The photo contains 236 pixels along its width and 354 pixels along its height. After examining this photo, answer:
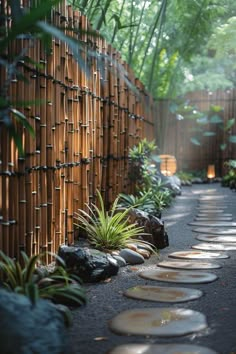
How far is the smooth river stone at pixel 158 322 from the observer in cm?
242

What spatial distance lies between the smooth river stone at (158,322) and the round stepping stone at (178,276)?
0.64m

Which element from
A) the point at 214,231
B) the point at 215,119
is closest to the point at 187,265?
the point at 214,231

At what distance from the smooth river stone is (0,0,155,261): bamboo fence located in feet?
2.43

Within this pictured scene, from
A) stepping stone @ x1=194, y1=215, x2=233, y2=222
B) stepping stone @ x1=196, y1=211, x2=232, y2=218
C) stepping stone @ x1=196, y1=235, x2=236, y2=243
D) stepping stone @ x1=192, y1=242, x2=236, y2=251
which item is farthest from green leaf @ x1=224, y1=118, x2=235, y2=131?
stepping stone @ x1=192, y1=242, x2=236, y2=251

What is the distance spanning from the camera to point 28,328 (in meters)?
1.89

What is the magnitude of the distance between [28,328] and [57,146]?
218cm

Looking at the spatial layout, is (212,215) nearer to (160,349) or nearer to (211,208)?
(211,208)

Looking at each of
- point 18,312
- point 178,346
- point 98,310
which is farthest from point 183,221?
point 18,312

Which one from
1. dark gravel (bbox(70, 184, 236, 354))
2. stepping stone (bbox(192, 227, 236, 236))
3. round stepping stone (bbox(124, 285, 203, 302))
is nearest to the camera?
dark gravel (bbox(70, 184, 236, 354))

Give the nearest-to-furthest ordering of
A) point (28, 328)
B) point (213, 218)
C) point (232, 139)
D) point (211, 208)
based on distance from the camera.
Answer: point (28, 328), point (213, 218), point (211, 208), point (232, 139)

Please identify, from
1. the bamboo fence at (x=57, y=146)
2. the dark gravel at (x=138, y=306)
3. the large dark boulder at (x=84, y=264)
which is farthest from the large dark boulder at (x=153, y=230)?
the large dark boulder at (x=84, y=264)

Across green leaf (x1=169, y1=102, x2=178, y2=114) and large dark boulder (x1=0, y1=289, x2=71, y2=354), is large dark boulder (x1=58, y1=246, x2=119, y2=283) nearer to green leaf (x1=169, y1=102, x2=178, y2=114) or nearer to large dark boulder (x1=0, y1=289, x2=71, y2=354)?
large dark boulder (x1=0, y1=289, x2=71, y2=354)

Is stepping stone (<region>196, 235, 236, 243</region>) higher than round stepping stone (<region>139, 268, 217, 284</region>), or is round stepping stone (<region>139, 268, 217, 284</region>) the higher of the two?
stepping stone (<region>196, 235, 236, 243</region>)

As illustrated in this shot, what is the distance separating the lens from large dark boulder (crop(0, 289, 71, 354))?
1850mm
